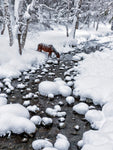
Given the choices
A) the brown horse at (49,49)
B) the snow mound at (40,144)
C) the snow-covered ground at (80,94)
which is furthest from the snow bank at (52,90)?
the brown horse at (49,49)

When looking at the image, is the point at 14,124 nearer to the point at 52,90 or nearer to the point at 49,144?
the point at 49,144

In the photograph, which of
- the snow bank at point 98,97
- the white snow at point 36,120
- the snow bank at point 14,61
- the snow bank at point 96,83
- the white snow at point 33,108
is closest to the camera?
the snow bank at point 98,97

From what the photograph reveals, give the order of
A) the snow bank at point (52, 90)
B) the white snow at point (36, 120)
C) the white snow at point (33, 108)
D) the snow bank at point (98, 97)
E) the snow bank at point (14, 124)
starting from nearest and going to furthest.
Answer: the snow bank at point (98, 97)
the snow bank at point (14, 124)
the white snow at point (36, 120)
the white snow at point (33, 108)
the snow bank at point (52, 90)

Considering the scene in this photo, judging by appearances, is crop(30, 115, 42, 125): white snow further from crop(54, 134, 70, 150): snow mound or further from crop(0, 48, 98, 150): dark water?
crop(54, 134, 70, 150): snow mound

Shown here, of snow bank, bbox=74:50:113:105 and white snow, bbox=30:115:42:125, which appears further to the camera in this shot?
snow bank, bbox=74:50:113:105

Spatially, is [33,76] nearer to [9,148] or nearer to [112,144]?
[9,148]

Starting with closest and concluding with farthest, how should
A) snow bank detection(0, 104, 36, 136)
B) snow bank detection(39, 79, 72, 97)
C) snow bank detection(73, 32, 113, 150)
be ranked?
1. snow bank detection(73, 32, 113, 150)
2. snow bank detection(0, 104, 36, 136)
3. snow bank detection(39, 79, 72, 97)

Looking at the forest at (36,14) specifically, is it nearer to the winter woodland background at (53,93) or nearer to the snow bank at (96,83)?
the winter woodland background at (53,93)

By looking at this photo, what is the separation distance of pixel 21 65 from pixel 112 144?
6516 millimetres

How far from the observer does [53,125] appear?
4.87m

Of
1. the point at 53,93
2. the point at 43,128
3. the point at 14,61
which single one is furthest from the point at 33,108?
the point at 14,61

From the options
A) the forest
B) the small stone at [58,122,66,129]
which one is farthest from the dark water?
the forest

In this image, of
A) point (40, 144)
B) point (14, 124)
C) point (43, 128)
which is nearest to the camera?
point (40, 144)

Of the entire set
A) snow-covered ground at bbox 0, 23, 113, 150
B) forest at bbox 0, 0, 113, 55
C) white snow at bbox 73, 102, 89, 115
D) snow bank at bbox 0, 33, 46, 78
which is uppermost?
forest at bbox 0, 0, 113, 55
